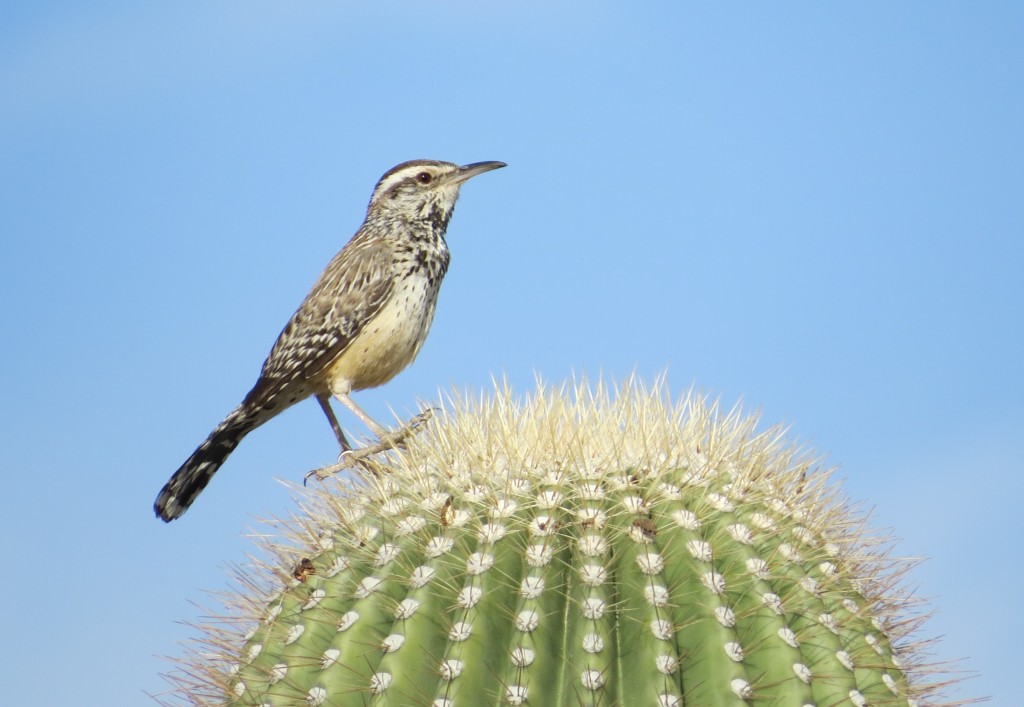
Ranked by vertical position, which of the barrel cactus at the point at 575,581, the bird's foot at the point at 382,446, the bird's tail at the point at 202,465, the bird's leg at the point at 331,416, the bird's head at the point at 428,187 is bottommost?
the barrel cactus at the point at 575,581

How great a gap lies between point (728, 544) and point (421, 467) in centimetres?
79

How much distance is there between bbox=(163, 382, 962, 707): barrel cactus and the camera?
2.52 meters

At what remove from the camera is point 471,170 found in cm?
666

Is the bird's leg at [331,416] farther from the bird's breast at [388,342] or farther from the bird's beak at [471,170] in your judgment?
the bird's beak at [471,170]

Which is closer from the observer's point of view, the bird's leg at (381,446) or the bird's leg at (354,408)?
the bird's leg at (381,446)

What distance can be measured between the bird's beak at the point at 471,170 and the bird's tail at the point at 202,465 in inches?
70.7

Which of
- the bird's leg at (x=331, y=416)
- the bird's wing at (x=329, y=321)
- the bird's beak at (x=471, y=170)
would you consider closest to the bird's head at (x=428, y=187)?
the bird's beak at (x=471, y=170)

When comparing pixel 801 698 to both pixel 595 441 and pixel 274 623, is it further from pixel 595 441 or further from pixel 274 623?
pixel 274 623

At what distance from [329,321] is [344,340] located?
15 cm

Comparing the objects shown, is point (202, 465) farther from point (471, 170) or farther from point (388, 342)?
point (471, 170)

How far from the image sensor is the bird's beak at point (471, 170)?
6645 mm

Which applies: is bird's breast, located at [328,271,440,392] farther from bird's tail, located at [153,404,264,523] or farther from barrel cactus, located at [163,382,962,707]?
barrel cactus, located at [163,382,962,707]

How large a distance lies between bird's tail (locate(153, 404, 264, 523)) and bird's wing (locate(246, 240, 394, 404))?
0.51 ft

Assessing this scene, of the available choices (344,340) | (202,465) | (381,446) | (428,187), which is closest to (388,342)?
(344,340)
